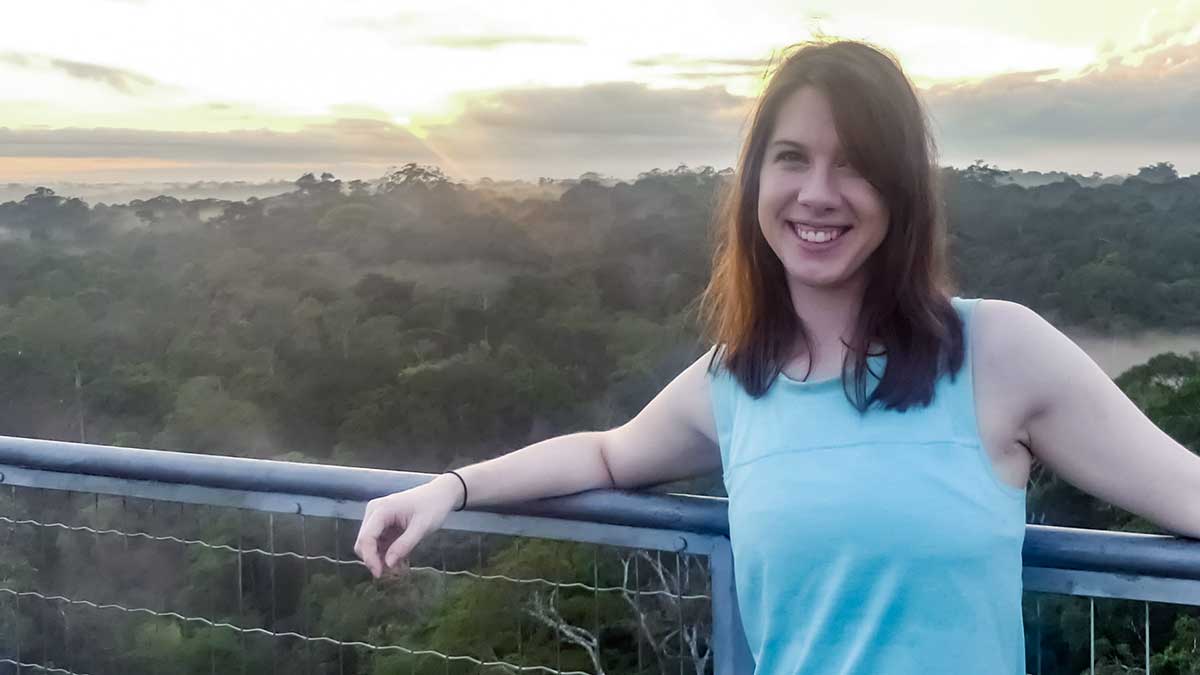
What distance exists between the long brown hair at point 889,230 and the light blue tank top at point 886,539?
2 centimetres

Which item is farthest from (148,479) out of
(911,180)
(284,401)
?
(284,401)

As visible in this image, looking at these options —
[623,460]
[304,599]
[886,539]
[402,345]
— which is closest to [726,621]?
[623,460]

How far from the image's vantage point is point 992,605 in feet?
4.18

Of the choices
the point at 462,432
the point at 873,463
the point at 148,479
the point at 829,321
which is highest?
the point at 829,321

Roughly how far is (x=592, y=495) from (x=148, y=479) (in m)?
0.78

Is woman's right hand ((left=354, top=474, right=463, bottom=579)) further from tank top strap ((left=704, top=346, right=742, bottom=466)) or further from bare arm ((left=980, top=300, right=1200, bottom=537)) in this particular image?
bare arm ((left=980, top=300, right=1200, bottom=537))

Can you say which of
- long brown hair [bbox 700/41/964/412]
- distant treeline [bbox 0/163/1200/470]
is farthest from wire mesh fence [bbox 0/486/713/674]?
distant treeline [bbox 0/163/1200/470]

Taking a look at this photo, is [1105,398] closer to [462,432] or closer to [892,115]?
[892,115]

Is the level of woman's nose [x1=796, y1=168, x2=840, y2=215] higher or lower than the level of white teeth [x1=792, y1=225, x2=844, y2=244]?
higher

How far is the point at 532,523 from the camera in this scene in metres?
1.64

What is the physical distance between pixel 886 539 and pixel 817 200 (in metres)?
0.41

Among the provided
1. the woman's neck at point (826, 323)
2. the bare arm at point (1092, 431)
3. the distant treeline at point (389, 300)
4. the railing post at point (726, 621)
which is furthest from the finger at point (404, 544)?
the distant treeline at point (389, 300)

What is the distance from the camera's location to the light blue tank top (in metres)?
1.26

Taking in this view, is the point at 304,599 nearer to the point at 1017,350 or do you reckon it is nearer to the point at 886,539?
the point at 886,539
